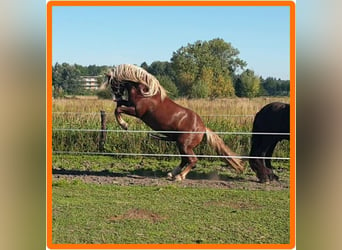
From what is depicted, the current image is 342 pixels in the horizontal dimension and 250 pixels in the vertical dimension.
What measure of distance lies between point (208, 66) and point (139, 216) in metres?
1.39

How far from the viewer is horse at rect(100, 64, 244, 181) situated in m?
4.17

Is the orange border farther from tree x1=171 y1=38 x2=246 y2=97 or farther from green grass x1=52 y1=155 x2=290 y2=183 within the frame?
green grass x1=52 y1=155 x2=290 y2=183

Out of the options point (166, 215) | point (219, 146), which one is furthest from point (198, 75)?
point (166, 215)

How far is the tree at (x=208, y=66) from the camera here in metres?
3.90

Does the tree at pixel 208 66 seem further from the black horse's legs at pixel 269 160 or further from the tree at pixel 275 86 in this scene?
the black horse's legs at pixel 269 160

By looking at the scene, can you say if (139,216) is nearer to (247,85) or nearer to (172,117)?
(172,117)

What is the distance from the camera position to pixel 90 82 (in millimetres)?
4176

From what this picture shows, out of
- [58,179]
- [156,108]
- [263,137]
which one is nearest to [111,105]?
[156,108]

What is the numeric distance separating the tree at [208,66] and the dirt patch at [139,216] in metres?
1.09

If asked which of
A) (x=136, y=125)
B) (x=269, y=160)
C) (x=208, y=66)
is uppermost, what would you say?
(x=208, y=66)

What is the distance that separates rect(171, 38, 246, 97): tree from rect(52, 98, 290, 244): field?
0.13 metres

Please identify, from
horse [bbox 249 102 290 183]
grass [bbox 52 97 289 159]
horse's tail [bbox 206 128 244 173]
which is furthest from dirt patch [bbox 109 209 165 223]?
horse [bbox 249 102 290 183]
